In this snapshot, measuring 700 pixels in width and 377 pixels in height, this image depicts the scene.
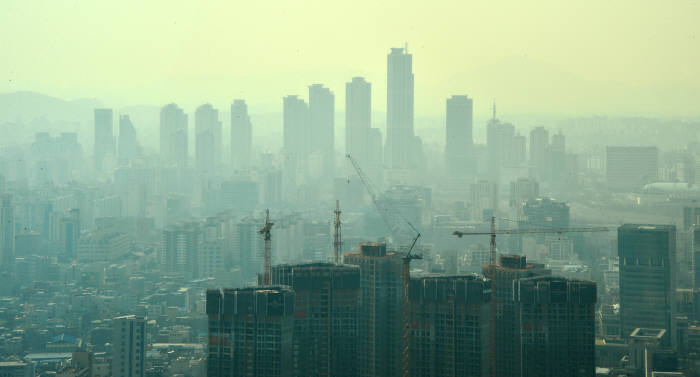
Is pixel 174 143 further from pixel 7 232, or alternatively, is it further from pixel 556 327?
pixel 556 327

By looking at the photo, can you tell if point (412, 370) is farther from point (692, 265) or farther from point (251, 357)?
point (692, 265)

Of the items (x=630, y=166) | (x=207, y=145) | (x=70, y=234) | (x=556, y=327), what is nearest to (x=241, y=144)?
(x=207, y=145)

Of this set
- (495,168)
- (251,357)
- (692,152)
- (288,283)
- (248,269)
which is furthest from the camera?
(495,168)

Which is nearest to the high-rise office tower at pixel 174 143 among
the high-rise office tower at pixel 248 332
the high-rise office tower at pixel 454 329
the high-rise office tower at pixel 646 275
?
the high-rise office tower at pixel 646 275

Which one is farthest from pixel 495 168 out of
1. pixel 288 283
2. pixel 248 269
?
pixel 288 283

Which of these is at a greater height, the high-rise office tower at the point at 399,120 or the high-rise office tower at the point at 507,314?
the high-rise office tower at the point at 399,120

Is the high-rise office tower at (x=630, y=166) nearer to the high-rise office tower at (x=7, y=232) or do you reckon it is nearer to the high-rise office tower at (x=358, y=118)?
the high-rise office tower at (x=358, y=118)
